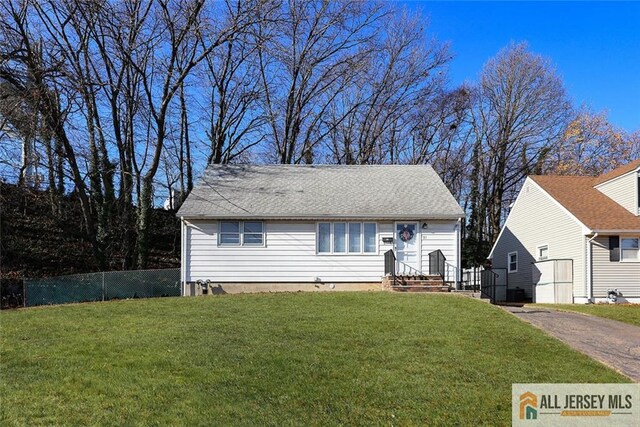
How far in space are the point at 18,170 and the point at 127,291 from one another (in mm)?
8099

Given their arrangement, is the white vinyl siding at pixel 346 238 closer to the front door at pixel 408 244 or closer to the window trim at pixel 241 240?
the front door at pixel 408 244

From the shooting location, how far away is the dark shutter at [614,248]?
18281 millimetres

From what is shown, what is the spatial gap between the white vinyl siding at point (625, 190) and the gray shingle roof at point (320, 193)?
717 centimetres

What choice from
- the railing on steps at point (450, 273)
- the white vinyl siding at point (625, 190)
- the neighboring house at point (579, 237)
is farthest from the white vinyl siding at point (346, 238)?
the white vinyl siding at point (625, 190)

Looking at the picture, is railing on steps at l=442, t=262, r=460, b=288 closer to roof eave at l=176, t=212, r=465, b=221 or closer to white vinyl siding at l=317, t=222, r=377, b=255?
roof eave at l=176, t=212, r=465, b=221

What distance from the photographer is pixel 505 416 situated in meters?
5.41

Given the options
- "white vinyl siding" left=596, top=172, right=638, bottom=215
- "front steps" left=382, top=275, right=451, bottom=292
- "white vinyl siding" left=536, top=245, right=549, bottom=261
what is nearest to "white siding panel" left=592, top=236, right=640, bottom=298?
"white vinyl siding" left=596, top=172, right=638, bottom=215

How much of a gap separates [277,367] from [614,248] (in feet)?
52.4

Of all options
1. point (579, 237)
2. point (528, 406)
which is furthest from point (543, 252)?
point (528, 406)

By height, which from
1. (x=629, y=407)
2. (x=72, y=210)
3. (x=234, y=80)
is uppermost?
(x=234, y=80)

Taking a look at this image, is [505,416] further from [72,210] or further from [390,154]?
[390,154]

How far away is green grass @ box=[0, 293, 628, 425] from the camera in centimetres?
538

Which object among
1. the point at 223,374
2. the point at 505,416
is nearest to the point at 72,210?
the point at 223,374

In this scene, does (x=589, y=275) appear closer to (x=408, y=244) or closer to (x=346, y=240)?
(x=408, y=244)
